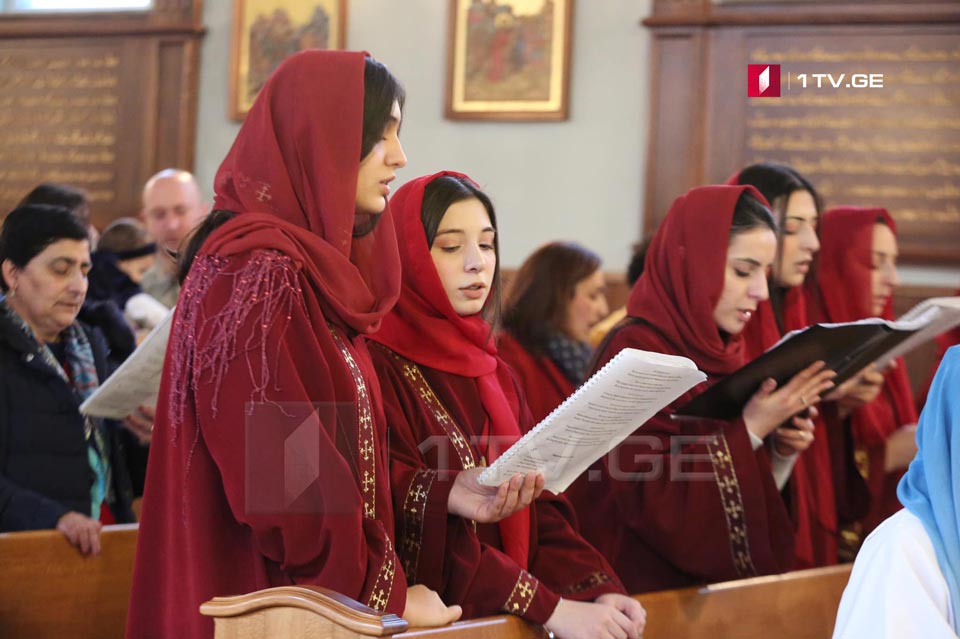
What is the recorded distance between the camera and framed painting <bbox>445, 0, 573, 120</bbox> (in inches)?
286

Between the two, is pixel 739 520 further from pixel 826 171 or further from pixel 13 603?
pixel 826 171

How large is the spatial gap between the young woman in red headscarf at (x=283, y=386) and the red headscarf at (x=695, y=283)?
1.08m

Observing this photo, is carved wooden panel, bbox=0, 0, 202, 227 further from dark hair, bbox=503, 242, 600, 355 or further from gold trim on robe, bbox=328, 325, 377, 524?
gold trim on robe, bbox=328, 325, 377, 524

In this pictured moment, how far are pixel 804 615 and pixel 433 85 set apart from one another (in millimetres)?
5052

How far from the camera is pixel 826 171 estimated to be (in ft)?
22.5

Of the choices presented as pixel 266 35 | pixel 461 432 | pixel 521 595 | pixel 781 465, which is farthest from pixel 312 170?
pixel 266 35

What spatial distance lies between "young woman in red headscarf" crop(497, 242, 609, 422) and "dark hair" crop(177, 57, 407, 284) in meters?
1.95

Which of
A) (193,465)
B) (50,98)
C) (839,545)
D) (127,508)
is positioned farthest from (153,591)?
(50,98)

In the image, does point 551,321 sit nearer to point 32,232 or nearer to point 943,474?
point 32,232

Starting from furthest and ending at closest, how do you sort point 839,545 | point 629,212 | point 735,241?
1. point 629,212
2. point 839,545
3. point 735,241

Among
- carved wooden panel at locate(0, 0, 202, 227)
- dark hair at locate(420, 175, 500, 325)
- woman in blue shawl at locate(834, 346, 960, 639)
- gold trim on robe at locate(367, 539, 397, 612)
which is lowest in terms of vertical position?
gold trim on robe at locate(367, 539, 397, 612)

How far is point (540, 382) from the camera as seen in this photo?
4.30m

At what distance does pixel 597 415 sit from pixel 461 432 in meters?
0.42

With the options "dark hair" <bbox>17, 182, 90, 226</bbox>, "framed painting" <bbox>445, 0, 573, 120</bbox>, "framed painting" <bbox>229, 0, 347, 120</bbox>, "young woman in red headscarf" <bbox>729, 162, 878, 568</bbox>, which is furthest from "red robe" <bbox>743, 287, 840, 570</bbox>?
"framed painting" <bbox>229, 0, 347, 120</bbox>
